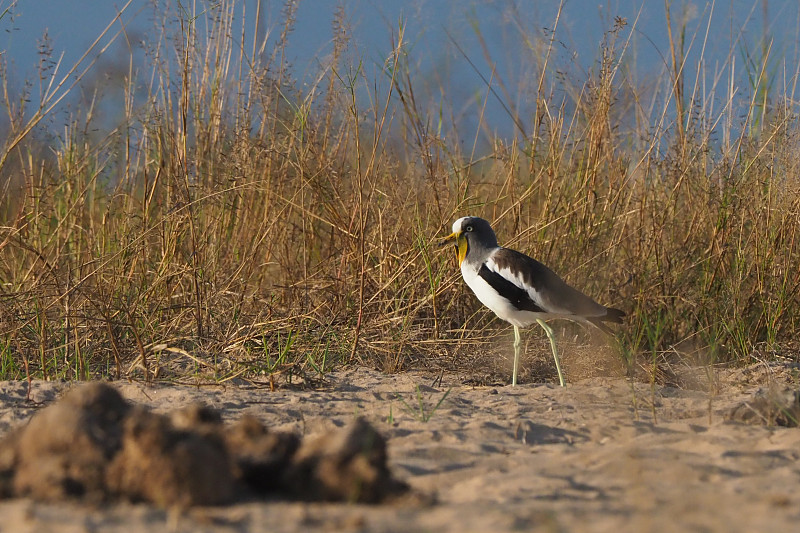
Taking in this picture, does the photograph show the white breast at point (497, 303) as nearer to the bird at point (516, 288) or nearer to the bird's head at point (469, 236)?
the bird at point (516, 288)

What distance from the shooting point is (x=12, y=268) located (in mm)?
4953

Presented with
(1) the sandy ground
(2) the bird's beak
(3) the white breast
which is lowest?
(1) the sandy ground

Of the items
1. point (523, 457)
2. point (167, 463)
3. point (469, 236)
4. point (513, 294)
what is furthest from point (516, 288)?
point (167, 463)

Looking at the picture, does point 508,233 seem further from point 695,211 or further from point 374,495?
point 374,495

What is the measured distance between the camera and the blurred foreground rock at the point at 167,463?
2.00m

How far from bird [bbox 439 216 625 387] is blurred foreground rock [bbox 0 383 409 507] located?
2146 millimetres

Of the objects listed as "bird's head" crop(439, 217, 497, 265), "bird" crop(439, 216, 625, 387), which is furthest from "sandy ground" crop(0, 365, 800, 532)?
"bird's head" crop(439, 217, 497, 265)

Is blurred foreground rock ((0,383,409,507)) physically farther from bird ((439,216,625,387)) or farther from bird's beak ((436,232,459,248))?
bird's beak ((436,232,459,248))

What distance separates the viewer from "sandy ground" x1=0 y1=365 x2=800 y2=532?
1942mm

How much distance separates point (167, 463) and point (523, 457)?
3.64 ft

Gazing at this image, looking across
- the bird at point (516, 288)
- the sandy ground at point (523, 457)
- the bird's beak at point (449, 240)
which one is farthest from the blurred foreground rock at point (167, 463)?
the bird's beak at point (449, 240)

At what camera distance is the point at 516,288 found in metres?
4.24

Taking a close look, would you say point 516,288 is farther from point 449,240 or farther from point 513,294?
point 449,240

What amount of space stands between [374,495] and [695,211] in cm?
348
